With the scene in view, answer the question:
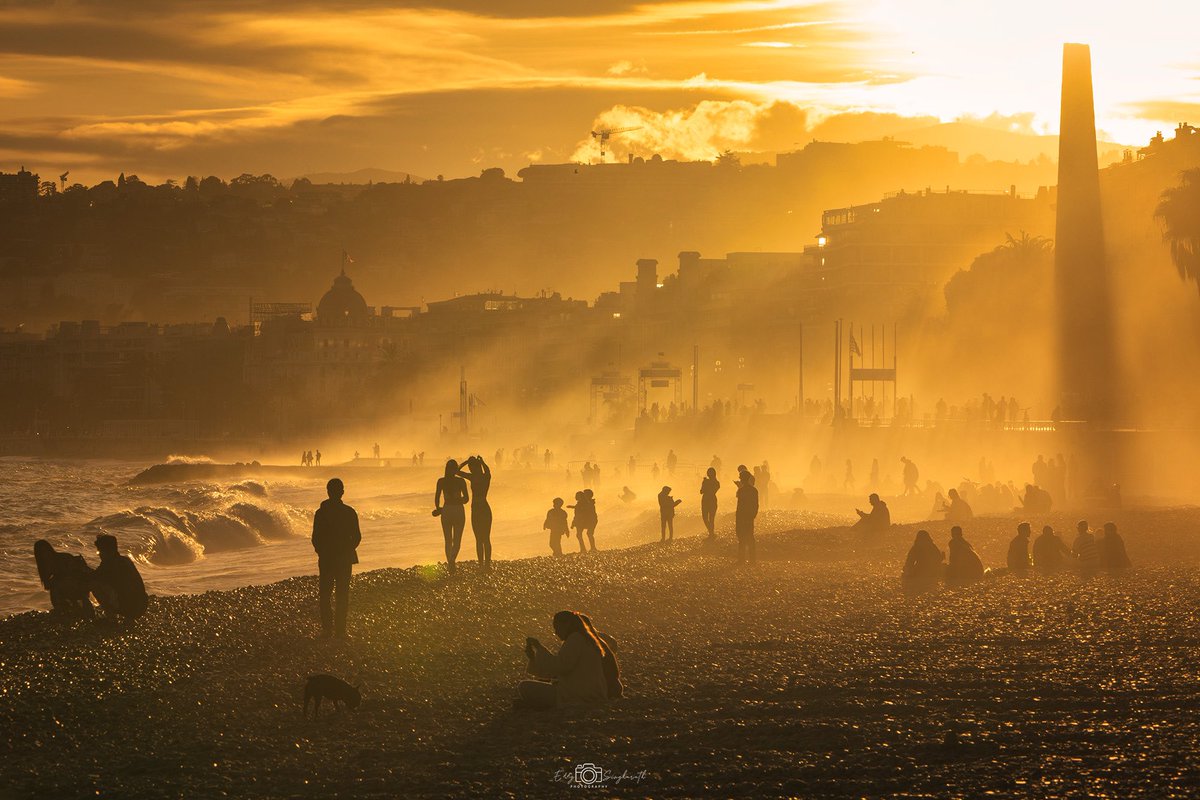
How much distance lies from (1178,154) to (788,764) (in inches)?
2851

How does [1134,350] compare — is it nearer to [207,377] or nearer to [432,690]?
[432,690]

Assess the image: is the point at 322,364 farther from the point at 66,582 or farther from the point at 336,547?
the point at 336,547

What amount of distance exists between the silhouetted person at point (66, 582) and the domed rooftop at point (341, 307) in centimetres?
15768

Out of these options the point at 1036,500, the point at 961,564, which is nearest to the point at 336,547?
the point at 961,564

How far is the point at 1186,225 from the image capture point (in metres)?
56.5

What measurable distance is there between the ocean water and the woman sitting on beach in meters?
17.7

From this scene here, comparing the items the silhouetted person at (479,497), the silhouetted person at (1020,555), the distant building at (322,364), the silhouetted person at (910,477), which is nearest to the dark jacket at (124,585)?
the silhouetted person at (479,497)

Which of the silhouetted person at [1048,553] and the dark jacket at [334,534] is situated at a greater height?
the dark jacket at [334,534]

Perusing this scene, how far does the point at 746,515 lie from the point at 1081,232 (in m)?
19.7

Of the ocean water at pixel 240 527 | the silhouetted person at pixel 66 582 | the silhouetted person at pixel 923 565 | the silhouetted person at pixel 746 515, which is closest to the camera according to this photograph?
the silhouetted person at pixel 66 582

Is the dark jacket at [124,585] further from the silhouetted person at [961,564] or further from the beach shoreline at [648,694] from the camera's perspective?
the silhouetted person at [961,564]

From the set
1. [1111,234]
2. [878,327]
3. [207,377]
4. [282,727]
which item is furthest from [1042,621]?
[207,377]

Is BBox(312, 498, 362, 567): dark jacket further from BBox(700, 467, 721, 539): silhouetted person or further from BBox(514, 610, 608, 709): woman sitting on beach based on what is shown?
BBox(700, 467, 721, 539): silhouetted person

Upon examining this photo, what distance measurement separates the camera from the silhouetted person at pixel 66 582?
18578 mm
